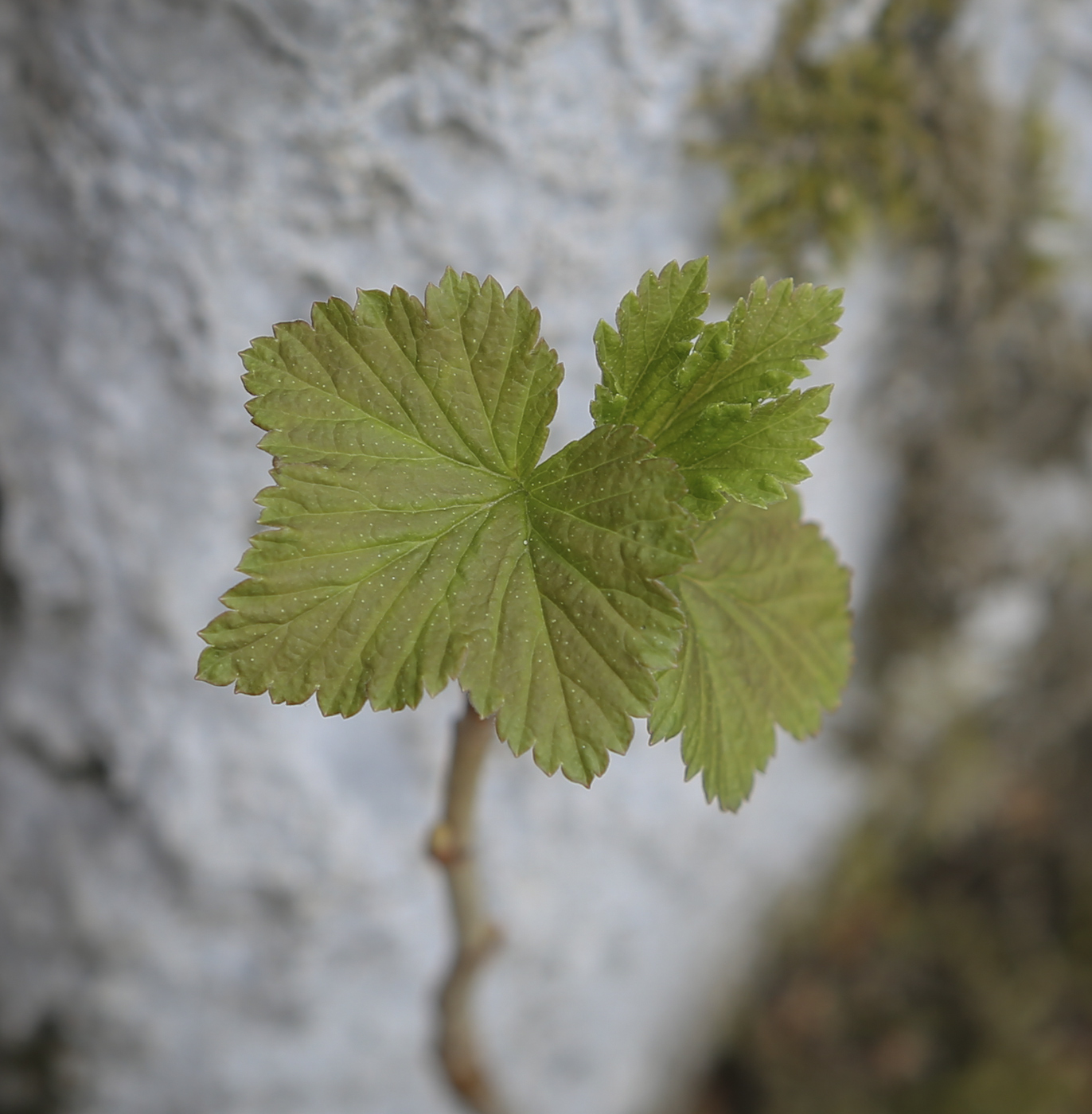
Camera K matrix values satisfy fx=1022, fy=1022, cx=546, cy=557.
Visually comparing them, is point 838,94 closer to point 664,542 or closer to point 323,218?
point 323,218

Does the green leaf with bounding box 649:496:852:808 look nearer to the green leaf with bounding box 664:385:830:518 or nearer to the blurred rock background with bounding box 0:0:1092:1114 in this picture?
the green leaf with bounding box 664:385:830:518

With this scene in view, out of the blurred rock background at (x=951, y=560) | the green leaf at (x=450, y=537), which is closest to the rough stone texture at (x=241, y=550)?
the blurred rock background at (x=951, y=560)

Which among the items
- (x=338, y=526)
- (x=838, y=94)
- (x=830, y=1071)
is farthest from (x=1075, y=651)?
(x=338, y=526)

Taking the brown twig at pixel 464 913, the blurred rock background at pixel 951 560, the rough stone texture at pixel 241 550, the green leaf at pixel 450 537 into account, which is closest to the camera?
the green leaf at pixel 450 537

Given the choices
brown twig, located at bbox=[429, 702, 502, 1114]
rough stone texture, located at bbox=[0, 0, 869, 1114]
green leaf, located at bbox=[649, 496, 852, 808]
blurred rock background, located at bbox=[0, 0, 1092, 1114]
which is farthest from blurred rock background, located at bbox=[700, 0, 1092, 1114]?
brown twig, located at bbox=[429, 702, 502, 1114]

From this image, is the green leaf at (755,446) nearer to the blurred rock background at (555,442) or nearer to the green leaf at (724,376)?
the green leaf at (724,376)

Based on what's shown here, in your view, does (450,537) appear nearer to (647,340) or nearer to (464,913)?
(647,340)
